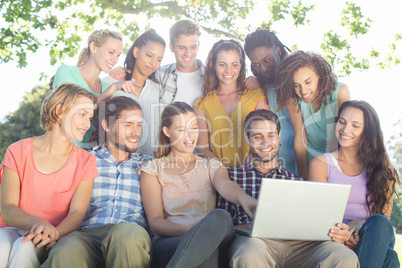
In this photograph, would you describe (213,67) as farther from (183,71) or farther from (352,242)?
(352,242)

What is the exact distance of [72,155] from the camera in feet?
10.4

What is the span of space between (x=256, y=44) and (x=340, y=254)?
239 cm

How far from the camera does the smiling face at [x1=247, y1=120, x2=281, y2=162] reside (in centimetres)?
341

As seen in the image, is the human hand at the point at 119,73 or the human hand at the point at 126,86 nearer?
the human hand at the point at 126,86

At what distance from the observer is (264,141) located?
3.40m

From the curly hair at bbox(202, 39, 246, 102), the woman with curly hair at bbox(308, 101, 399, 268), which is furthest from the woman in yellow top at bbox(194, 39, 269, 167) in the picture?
the woman with curly hair at bbox(308, 101, 399, 268)

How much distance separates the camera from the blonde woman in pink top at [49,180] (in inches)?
106

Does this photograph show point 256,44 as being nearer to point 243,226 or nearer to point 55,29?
point 243,226

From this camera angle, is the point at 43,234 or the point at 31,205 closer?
the point at 43,234

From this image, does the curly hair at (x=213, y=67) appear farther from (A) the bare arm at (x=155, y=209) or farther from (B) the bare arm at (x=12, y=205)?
(B) the bare arm at (x=12, y=205)

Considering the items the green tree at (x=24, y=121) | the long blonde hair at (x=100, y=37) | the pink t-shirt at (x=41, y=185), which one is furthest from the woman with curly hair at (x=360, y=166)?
the green tree at (x=24, y=121)

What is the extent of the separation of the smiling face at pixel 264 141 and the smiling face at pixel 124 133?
0.97 m

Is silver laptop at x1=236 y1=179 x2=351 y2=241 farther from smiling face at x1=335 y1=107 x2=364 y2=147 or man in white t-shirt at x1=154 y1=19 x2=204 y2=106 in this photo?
man in white t-shirt at x1=154 y1=19 x2=204 y2=106

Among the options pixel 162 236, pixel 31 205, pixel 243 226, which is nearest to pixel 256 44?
pixel 243 226
